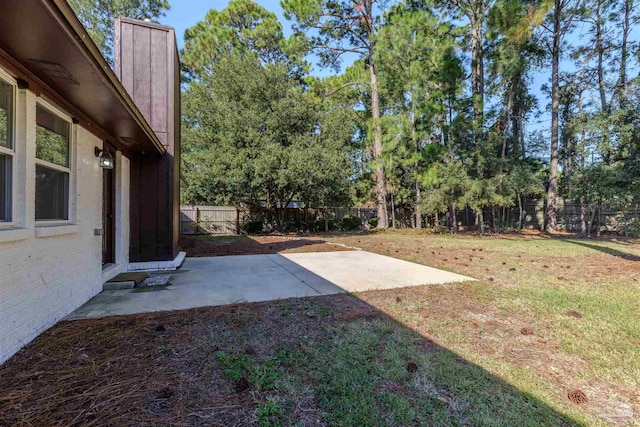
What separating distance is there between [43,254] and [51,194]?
661mm

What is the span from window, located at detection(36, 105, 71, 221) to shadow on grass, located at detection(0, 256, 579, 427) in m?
1.17

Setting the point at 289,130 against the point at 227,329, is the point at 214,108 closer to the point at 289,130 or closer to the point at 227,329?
the point at 289,130

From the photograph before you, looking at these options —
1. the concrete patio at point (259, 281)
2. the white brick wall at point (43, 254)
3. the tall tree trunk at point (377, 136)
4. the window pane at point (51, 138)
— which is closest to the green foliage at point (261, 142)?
the tall tree trunk at point (377, 136)

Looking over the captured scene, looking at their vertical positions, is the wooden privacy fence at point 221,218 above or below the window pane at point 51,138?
below

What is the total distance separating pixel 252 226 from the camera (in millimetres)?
14523

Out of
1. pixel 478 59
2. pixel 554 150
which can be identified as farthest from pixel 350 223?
pixel 554 150

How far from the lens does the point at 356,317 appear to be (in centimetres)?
298

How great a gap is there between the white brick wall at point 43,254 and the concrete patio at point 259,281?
320 millimetres

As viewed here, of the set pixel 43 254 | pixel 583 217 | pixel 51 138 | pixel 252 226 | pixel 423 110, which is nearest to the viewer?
pixel 43 254

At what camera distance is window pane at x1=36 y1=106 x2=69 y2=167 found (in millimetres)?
2652

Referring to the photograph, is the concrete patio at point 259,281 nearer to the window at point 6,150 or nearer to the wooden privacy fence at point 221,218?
the window at point 6,150

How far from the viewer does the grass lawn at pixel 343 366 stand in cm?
162

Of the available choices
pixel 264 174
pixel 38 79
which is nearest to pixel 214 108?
pixel 264 174

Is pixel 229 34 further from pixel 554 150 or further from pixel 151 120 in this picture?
pixel 554 150
